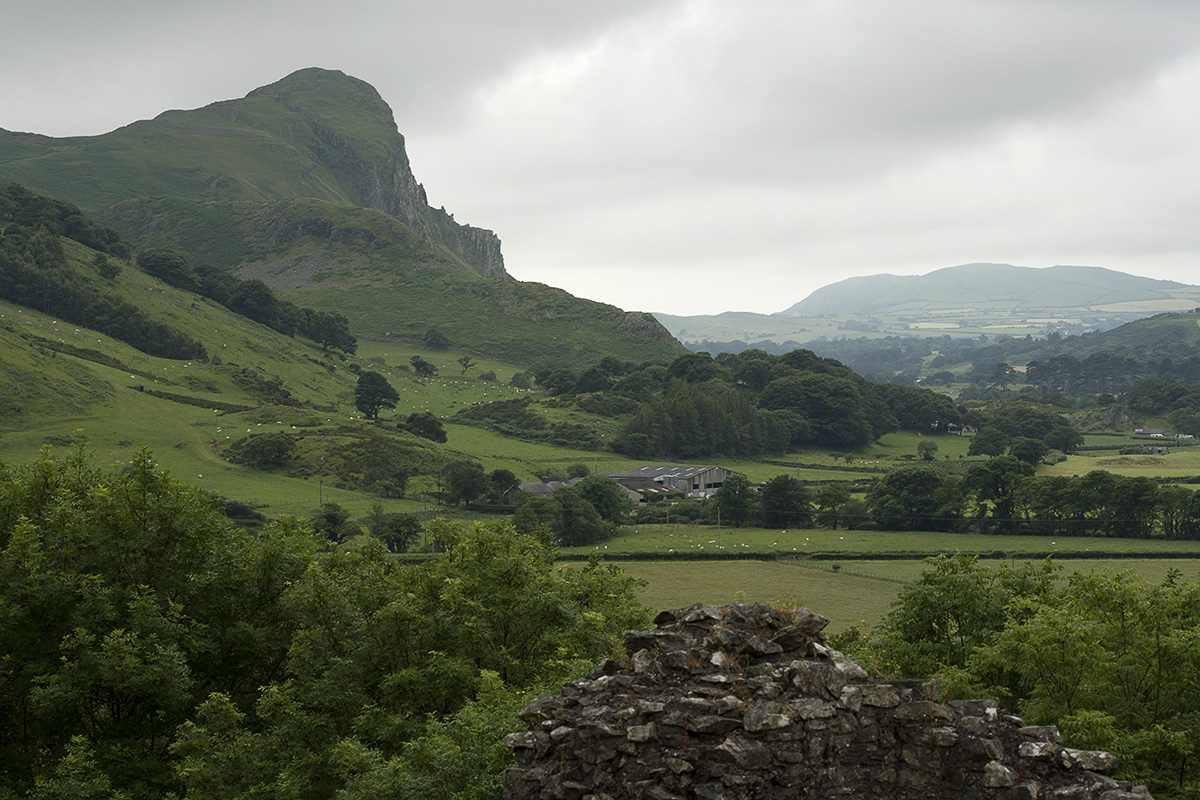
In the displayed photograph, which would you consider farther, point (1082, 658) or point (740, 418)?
point (740, 418)

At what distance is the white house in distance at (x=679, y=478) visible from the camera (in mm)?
140000

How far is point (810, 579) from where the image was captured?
8188cm

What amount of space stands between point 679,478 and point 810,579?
6204 centimetres

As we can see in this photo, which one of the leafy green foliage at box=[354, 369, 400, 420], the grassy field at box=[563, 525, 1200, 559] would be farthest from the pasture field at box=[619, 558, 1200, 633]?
the leafy green foliage at box=[354, 369, 400, 420]

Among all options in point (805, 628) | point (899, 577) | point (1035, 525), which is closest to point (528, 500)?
point (899, 577)

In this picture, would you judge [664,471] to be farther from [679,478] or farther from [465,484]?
[465,484]

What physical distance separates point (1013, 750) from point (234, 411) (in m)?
145

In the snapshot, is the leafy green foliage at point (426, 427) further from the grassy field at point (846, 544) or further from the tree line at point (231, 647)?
the tree line at point (231, 647)

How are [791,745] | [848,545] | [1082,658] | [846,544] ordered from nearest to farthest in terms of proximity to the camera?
[791,745], [1082,658], [848,545], [846,544]

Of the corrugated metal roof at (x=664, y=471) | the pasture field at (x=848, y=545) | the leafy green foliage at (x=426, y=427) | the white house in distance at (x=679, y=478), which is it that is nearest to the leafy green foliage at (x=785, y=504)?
the pasture field at (x=848, y=545)

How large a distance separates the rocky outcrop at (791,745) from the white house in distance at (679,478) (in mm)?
118144

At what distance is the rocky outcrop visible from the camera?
17.4 metres

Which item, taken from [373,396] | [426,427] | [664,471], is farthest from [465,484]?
[373,396]

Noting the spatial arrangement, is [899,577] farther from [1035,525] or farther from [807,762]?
[807,762]
